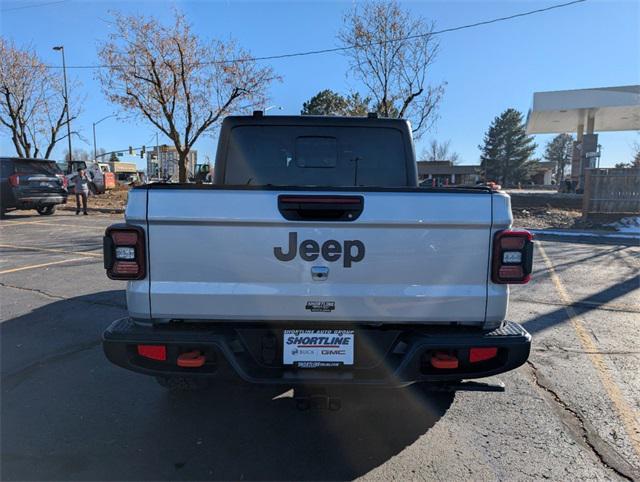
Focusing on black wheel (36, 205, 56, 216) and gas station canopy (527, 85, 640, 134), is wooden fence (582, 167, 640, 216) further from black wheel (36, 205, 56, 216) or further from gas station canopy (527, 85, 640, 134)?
black wheel (36, 205, 56, 216)

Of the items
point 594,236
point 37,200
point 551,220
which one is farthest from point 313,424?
point 37,200

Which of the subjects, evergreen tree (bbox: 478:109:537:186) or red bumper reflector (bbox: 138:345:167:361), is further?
evergreen tree (bbox: 478:109:537:186)

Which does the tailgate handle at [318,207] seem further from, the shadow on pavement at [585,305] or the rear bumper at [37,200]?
the rear bumper at [37,200]

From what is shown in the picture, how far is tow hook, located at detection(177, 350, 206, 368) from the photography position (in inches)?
104

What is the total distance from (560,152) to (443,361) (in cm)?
12303

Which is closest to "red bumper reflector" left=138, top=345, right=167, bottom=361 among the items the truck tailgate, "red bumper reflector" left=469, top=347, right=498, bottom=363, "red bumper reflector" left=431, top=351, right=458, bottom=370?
the truck tailgate

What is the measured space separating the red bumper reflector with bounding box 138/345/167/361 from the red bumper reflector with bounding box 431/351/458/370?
5.04 feet

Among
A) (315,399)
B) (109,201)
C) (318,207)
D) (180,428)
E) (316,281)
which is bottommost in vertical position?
(180,428)

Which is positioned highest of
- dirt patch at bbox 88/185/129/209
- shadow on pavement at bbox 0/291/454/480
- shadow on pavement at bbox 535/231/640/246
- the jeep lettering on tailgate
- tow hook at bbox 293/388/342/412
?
the jeep lettering on tailgate

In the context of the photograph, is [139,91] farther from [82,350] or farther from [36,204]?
[82,350]

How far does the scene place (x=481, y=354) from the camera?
2.66 m

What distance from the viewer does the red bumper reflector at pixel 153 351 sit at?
2.65m

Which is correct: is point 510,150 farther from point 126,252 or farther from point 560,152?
point 126,252

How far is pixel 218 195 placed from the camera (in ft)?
8.39
